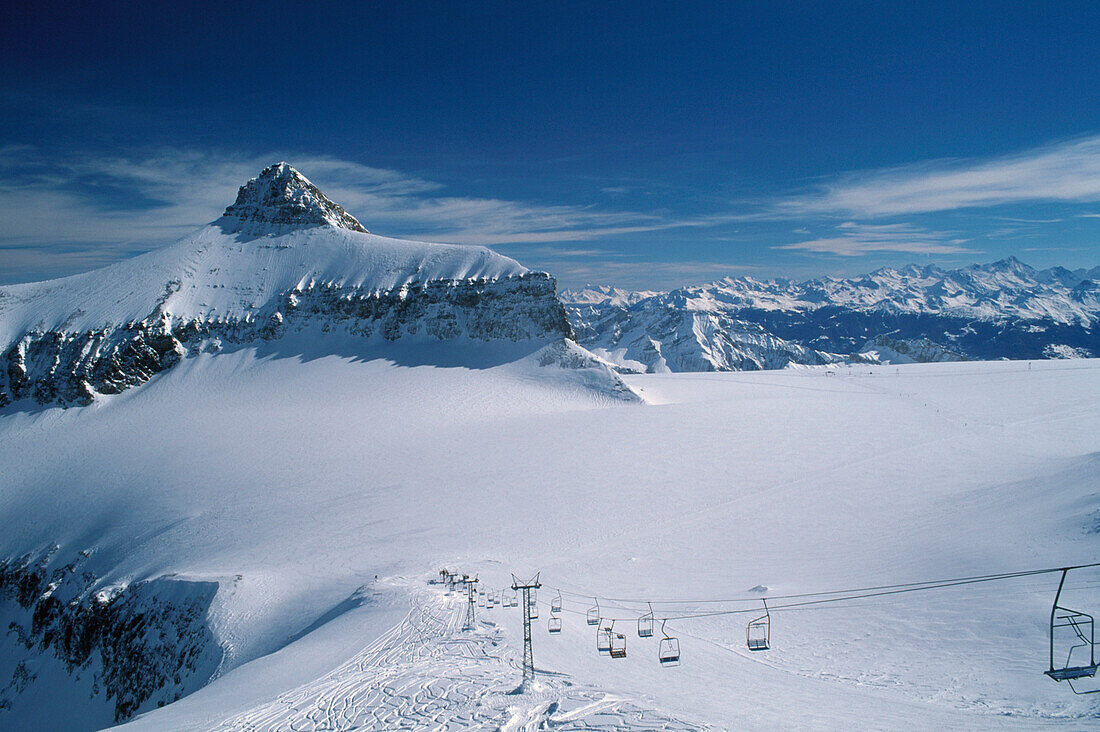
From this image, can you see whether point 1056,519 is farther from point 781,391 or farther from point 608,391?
point 781,391

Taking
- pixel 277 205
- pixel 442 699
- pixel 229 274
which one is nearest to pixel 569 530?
pixel 442 699

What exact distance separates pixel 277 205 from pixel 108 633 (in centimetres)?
7968

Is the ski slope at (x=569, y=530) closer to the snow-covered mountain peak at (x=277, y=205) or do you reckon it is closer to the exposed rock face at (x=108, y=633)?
the exposed rock face at (x=108, y=633)

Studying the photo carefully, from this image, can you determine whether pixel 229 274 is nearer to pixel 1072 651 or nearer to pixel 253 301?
pixel 253 301

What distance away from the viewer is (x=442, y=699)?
47.2 ft

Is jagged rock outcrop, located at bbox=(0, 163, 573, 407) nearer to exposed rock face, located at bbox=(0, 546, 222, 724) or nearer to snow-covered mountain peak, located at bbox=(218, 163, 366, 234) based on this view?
snow-covered mountain peak, located at bbox=(218, 163, 366, 234)

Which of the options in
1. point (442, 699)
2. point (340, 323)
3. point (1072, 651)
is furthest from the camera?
point (340, 323)

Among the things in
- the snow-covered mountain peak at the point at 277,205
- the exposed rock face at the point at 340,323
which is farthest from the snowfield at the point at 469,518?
the snow-covered mountain peak at the point at 277,205

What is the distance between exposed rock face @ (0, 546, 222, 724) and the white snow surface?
144ft

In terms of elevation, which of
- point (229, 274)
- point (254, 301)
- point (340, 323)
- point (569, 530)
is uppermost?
point (229, 274)

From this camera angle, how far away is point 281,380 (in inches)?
2657

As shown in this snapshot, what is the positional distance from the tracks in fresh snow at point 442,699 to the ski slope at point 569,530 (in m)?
0.10

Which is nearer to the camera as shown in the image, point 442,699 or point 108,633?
point 442,699

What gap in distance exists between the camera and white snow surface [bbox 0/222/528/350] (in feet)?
235
